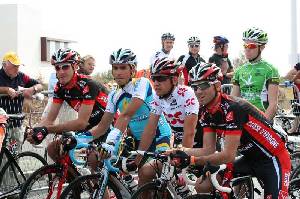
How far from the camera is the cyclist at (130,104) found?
20.6 feet

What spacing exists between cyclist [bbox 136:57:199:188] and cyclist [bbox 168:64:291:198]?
1.28ft

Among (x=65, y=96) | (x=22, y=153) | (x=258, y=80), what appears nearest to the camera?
(x=65, y=96)

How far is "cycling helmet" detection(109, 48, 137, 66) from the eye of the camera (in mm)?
6457

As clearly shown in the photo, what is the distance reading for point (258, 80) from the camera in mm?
7738

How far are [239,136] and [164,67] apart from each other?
1184mm

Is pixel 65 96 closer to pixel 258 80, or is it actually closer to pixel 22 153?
pixel 22 153

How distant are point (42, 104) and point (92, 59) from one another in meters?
1.18

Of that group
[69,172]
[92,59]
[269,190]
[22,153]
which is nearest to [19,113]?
[22,153]

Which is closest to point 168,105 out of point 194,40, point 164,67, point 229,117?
point 164,67

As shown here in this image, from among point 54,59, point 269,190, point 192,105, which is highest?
point 54,59

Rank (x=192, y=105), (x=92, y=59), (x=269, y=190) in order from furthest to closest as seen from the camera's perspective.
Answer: (x=92, y=59) → (x=192, y=105) → (x=269, y=190)

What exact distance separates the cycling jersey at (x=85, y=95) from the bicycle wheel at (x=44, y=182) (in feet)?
3.00

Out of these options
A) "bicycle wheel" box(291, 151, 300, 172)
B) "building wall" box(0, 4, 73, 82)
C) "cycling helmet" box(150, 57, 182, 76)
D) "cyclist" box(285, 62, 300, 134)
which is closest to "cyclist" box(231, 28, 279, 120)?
"bicycle wheel" box(291, 151, 300, 172)

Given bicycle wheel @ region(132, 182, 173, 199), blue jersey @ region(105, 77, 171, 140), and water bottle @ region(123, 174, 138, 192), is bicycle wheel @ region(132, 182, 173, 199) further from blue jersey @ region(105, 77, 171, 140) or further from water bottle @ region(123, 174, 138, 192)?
blue jersey @ region(105, 77, 171, 140)
